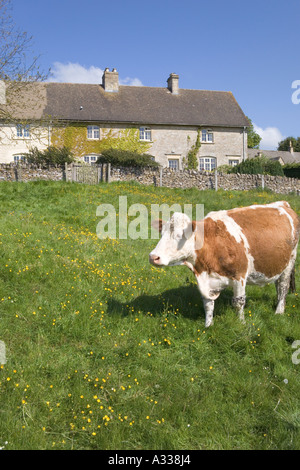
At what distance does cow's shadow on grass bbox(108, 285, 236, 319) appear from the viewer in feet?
19.4

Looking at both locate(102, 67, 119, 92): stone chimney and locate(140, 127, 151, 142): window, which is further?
locate(102, 67, 119, 92): stone chimney

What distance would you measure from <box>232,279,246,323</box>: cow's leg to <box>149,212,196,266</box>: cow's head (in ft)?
3.03

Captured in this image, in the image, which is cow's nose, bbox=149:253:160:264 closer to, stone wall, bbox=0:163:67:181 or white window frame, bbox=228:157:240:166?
stone wall, bbox=0:163:67:181

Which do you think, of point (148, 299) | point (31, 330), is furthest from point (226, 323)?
point (31, 330)

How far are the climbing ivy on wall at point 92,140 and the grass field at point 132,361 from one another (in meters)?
27.5

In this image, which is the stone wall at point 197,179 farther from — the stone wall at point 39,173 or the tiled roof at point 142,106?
the tiled roof at point 142,106

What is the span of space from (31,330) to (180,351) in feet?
7.47

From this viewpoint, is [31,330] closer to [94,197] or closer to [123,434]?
[123,434]

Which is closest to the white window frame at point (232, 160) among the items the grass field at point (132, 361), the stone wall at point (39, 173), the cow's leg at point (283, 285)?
the stone wall at point (39, 173)

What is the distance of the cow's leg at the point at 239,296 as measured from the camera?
208 inches

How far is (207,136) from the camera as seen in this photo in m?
37.1

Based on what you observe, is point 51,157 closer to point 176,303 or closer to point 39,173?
point 39,173

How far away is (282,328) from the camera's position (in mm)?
5656

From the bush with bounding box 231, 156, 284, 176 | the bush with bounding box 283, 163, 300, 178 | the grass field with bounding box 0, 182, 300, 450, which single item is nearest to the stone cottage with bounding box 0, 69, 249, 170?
the bush with bounding box 283, 163, 300, 178
